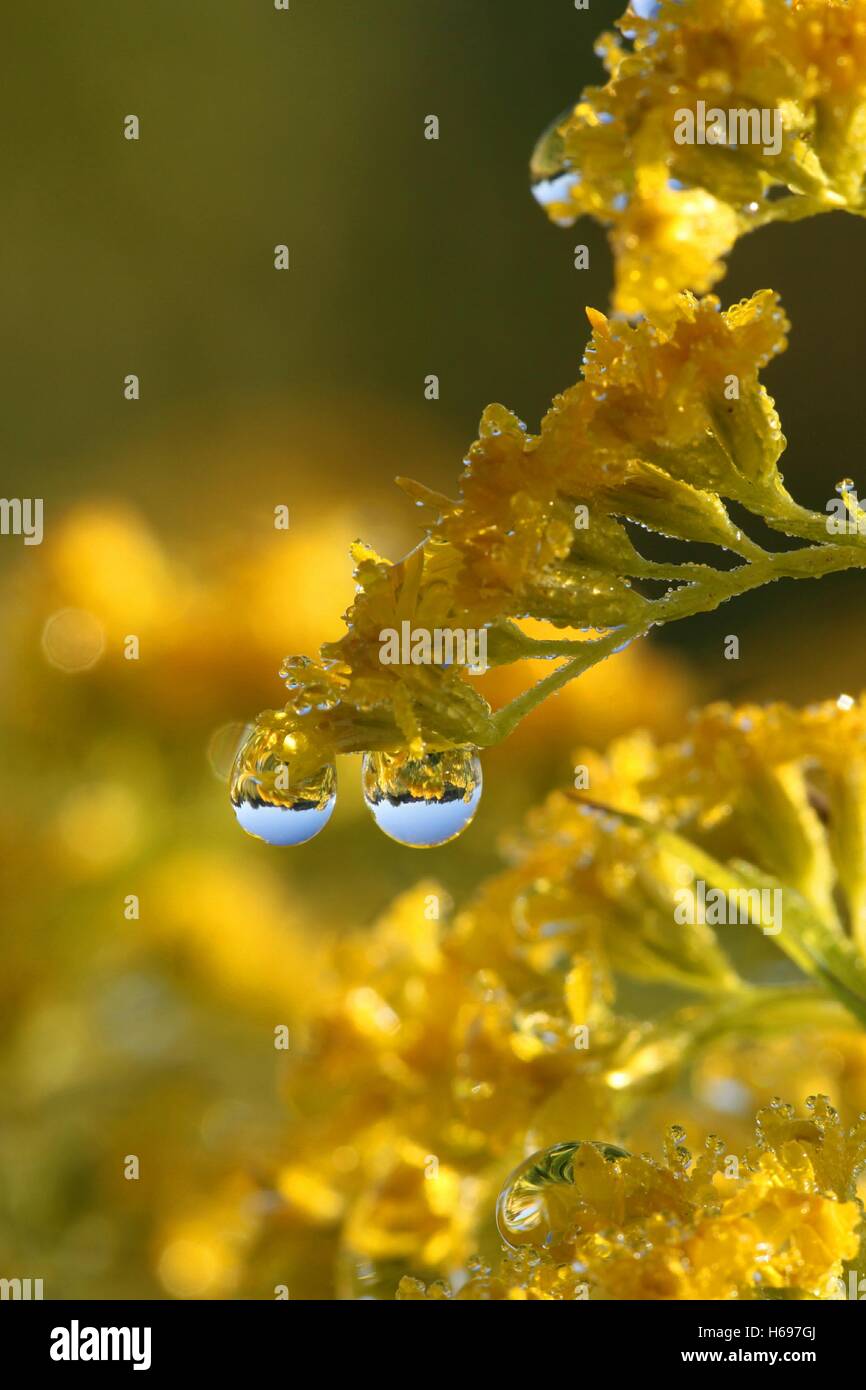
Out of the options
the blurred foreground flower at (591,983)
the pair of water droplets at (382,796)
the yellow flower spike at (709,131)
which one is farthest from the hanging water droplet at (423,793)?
the yellow flower spike at (709,131)

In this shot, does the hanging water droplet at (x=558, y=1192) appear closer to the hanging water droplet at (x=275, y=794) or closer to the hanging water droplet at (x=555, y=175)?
the hanging water droplet at (x=275, y=794)

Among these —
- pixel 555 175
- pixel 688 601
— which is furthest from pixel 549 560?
pixel 555 175

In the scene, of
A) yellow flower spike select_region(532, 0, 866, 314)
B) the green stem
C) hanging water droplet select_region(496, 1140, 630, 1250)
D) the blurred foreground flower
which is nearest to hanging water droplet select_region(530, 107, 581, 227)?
yellow flower spike select_region(532, 0, 866, 314)

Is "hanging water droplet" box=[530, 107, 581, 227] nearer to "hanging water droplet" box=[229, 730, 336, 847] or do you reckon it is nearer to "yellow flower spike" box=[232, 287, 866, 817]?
"yellow flower spike" box=[232, 287, 866, 817]

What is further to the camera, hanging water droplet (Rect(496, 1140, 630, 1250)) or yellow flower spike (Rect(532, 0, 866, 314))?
hanging water droplet (Rect(496, 1140, 630, 1250))

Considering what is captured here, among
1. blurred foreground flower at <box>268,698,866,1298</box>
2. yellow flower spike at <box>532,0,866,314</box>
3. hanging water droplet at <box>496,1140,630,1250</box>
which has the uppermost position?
yellow flower spike at <box>532,0,866,314</box>

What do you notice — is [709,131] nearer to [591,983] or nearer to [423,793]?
[423,793]

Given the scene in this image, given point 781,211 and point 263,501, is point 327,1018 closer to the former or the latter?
point 781,211
